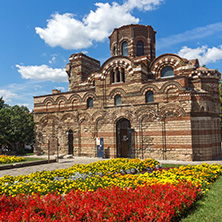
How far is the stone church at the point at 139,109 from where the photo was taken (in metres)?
16.5

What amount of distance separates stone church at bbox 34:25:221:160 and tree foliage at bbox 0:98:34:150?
1.17 m

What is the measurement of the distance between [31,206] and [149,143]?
13437mm

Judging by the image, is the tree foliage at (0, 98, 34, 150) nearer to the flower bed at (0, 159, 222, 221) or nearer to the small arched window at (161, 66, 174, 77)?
the small arched window at (161, 66, 174, 77)

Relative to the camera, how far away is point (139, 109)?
1836cm

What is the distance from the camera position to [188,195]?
6180 millimetres

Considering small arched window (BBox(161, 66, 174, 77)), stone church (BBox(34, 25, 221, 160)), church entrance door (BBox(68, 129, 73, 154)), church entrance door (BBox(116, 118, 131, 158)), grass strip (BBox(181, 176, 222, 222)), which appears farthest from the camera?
church entrance door (BBox(68, 129, 73, 154))

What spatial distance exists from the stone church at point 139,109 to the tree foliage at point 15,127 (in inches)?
46.1

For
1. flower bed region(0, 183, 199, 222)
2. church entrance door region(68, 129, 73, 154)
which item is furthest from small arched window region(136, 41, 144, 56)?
flower bed region(0, 183, 199, 222)

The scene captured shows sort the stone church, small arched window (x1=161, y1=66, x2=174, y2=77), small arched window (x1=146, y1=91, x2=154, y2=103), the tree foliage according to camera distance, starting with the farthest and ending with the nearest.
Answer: the tree foliage < small arched window (x1=161, y1=66, x2=174, y2=77) < small arched window (x1=146, y1=91, x2=154, y2=103) < the stone church

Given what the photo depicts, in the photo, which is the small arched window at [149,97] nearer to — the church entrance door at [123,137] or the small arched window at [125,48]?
the church entrance door at [123,137]

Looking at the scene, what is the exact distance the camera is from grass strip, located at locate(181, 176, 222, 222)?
5.54m

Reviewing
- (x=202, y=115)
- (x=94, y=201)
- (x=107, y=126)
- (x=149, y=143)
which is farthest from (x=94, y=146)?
(x=94, y=201)

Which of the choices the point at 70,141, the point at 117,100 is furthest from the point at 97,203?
the point at 70,141

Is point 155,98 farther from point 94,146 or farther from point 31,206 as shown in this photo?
point 31,206
